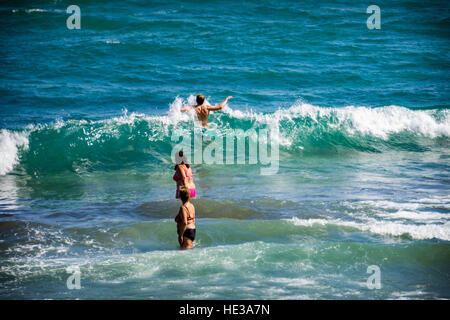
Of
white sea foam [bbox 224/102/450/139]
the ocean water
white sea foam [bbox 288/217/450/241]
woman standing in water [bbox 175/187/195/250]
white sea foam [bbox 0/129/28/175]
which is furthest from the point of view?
white sea foam [bbox 224/102/450/139]

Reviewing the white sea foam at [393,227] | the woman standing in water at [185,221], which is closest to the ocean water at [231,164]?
the white sea foam at [393,227]

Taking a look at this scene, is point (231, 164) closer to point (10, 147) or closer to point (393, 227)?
point (393, 227)

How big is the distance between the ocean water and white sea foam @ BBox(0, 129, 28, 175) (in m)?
0.06

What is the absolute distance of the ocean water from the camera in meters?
6.42

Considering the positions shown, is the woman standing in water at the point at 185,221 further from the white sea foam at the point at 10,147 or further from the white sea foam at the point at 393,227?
the white sea foam at the point at 10,147

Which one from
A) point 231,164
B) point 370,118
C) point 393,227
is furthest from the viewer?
point 370,118

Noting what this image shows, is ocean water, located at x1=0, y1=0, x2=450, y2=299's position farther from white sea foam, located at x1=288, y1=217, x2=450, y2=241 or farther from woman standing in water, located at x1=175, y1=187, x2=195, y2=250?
woman standing in water, located at x1=175, y1=187, x2=195, y2=250

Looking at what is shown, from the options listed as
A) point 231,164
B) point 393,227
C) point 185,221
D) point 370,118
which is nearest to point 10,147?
point 231,164

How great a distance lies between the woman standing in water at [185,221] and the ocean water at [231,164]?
19cm

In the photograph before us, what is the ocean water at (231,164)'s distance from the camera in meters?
6.42

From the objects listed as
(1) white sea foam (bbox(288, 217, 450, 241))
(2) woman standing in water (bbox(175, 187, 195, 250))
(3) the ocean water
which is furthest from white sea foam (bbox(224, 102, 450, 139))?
(2) woman standing in water (bbox(175, 187, 195, 250))

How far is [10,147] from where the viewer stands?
13562mm

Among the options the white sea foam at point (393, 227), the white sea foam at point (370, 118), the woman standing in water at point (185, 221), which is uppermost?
the white sea foam at point (370, 118)

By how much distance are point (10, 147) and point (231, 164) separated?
20.1 ft
